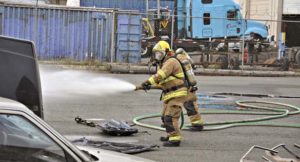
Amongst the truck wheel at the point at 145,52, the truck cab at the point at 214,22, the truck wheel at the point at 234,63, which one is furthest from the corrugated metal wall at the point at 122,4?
the truck wheel at the point at 234,63

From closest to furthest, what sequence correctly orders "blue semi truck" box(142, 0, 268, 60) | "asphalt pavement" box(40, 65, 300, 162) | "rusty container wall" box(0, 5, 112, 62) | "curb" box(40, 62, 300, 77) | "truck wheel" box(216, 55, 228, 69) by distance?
"asphalt pavement" box(40, 65, 300, 162) → "curb" box(40, 62, 300, 77) → "rusty container wall" box(0, 5, 112, 62) → "truck wheel" box(216, 55, 228, 69) → "blue semi truck" box(142, 0, 268, 60)

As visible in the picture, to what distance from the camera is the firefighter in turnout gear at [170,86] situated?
8.69 metres

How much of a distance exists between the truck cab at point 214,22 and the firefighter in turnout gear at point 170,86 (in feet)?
60.9

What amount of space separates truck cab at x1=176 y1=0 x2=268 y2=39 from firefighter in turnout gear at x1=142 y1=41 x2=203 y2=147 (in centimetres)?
1857

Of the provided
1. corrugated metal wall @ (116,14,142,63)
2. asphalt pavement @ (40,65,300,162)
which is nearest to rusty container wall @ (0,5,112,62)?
corrugated metal wall @ (116,14,142,63)

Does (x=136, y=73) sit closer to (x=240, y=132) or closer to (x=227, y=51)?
(x=227, y=51)

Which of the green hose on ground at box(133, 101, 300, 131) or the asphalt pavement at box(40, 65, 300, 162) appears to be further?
the green hose on ground at box(133, 101, 300, 131)

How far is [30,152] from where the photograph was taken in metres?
3.53

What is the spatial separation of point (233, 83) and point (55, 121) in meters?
9.99

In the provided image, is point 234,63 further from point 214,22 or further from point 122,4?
point 122,4

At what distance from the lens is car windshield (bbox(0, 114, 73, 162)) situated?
3377 mm

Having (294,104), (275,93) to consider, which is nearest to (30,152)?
(294,104)

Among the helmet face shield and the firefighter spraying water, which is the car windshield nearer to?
the firefighter spraying water

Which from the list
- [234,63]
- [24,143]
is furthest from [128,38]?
[24,143]
